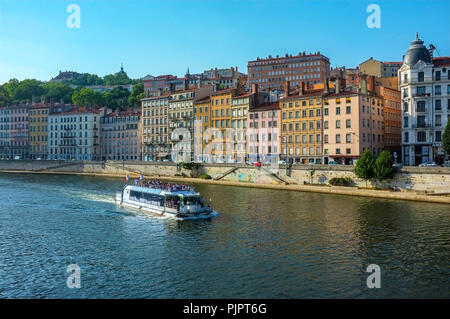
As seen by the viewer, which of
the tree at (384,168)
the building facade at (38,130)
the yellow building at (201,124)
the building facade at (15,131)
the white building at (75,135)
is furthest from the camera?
the building facade at (15,131)

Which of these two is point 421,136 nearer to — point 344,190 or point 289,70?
point 344,190

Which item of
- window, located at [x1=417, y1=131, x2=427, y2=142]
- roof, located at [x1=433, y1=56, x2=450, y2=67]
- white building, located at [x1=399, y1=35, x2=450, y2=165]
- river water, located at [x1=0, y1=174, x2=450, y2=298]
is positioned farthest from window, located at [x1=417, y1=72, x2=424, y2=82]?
river water, located at [x1=0, y1=174, x2=450, y2=298]

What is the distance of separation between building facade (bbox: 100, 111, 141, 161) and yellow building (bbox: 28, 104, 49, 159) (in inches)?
820

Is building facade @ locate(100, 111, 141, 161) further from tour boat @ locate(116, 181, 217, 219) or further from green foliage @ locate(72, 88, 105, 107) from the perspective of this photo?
tour boat @ locate(116, 181, 217, 219)

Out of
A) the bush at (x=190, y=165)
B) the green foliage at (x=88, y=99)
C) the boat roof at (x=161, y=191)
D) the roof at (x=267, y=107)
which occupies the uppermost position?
the green foliage at (x=88, y=99)

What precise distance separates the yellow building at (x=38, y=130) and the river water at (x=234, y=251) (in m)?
96.6

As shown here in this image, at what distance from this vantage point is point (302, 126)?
291 ft

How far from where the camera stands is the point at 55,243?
120ft

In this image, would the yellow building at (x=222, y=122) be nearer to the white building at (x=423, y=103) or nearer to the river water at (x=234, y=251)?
the white building at (x=423, y=103)

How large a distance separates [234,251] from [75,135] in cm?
11879

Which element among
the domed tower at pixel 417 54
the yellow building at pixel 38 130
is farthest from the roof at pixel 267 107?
the yellow building at pixel 38 130

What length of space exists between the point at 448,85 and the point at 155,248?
60162mm

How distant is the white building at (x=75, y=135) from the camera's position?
139875mm
